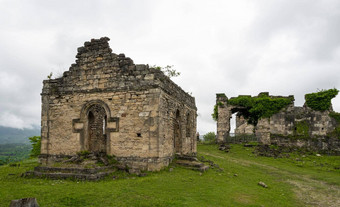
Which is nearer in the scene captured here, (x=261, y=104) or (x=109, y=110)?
(x=109, y=110)

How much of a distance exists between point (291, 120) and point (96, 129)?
22.4 metres

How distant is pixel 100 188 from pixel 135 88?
18.1 ft

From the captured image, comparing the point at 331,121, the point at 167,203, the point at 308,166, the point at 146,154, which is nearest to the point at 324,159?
the point at 308,166

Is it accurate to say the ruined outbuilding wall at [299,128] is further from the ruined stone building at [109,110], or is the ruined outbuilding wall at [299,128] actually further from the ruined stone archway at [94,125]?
the ruined stone archway at [94,125]

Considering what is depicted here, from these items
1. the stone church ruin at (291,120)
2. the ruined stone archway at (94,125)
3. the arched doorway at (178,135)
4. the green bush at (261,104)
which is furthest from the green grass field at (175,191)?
the green bush at (261,104)

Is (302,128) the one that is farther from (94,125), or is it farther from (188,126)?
(94,125)

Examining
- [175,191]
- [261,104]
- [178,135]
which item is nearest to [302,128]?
[261,104]

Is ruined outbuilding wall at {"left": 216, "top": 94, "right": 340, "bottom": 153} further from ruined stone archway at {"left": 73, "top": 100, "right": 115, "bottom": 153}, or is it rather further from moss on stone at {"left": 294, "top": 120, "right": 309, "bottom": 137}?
ruined stone archway at {"left": 73, "top": 100, "right": 115, "bottom": 153}

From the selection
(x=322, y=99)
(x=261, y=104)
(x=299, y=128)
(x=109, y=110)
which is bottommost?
(x=299, y=128)

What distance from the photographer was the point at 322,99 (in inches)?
1024

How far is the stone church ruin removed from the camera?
83.5ft

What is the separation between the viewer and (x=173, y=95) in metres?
14.7

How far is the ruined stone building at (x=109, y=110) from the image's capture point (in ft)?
39.4

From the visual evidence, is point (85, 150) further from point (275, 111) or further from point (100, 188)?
point (275, 111)
